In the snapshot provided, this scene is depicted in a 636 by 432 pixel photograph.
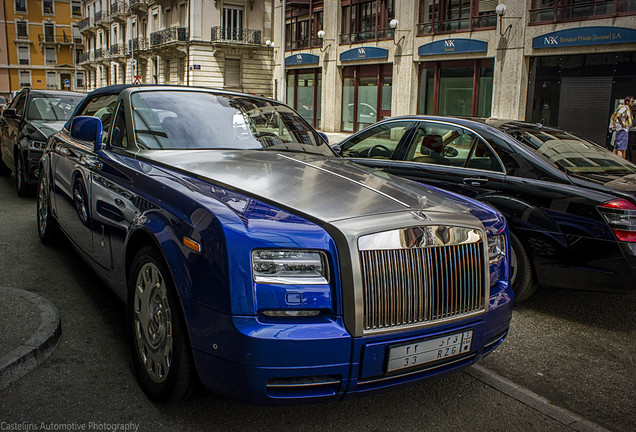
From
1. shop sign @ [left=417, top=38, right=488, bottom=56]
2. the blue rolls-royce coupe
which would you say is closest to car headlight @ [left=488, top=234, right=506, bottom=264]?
the blue rolls-royce coupe

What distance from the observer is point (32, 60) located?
77.6 meters

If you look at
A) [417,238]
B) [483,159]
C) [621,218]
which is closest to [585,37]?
[483,159]

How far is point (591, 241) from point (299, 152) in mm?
2248

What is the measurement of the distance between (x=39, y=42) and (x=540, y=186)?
86.4 meters

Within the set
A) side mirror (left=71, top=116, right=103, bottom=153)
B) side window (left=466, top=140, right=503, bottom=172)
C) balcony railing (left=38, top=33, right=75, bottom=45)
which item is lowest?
side window (left=466, top=140, right=503, bottom=172)

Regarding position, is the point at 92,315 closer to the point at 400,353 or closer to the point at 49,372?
the point at 49,372

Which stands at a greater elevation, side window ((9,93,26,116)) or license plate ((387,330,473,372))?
side window ((9,93,26,116))

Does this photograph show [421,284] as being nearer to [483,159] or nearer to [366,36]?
[483,159]

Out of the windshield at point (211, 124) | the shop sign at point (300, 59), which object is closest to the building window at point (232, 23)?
the shop sign at point (300, 59)

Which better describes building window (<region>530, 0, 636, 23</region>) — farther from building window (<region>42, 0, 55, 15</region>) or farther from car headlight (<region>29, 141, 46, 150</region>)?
building window (<region>42, 0, 55, 15</region>)

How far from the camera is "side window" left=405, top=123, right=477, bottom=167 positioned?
5359 millimetres

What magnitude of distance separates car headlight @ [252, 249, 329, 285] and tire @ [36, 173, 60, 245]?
3739 mm

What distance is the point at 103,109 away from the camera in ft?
15.2

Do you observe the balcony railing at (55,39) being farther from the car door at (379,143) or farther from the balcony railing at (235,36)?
the car door at (379,143)
